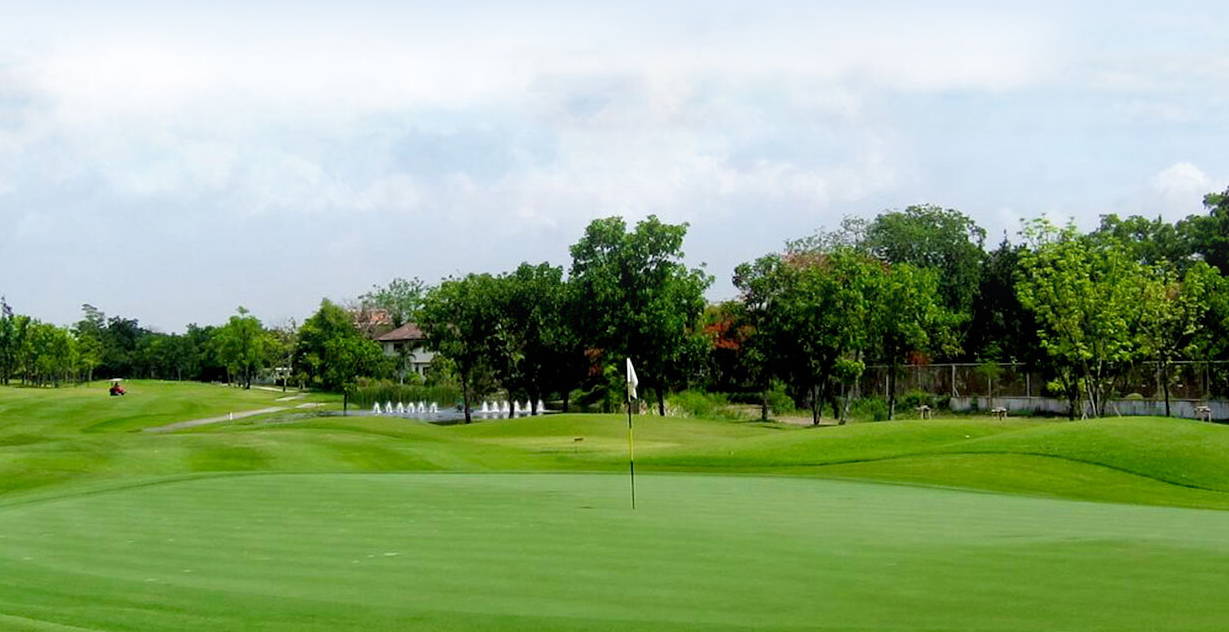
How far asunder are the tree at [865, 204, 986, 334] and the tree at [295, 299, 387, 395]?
4624 cm

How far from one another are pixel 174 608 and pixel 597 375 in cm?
6189

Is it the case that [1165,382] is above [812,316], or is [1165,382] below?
below

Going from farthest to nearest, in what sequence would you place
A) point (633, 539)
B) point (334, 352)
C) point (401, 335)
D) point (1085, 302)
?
point (401, 335)
point (334, 352)
point (1085, 302)
point (633, 539)

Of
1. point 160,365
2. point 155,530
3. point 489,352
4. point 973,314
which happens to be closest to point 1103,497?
point 155,530

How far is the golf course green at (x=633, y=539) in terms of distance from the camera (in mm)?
8625

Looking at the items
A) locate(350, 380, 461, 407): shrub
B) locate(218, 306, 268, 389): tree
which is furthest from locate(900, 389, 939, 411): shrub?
locate(218, 306, 268, 389): tree

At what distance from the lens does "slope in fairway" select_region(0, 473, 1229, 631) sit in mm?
8438

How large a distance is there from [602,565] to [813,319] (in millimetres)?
50448

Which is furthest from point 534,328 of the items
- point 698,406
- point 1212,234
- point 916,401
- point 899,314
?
point 1212,234

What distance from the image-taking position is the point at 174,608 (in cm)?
887

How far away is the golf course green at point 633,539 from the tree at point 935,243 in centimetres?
6629

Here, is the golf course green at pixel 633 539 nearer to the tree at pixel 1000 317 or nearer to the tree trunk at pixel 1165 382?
the tree trunk at pixel 1165 382

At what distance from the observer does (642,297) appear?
63.0 m

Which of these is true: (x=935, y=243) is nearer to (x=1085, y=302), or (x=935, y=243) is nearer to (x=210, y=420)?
(x=1085, y=302)
